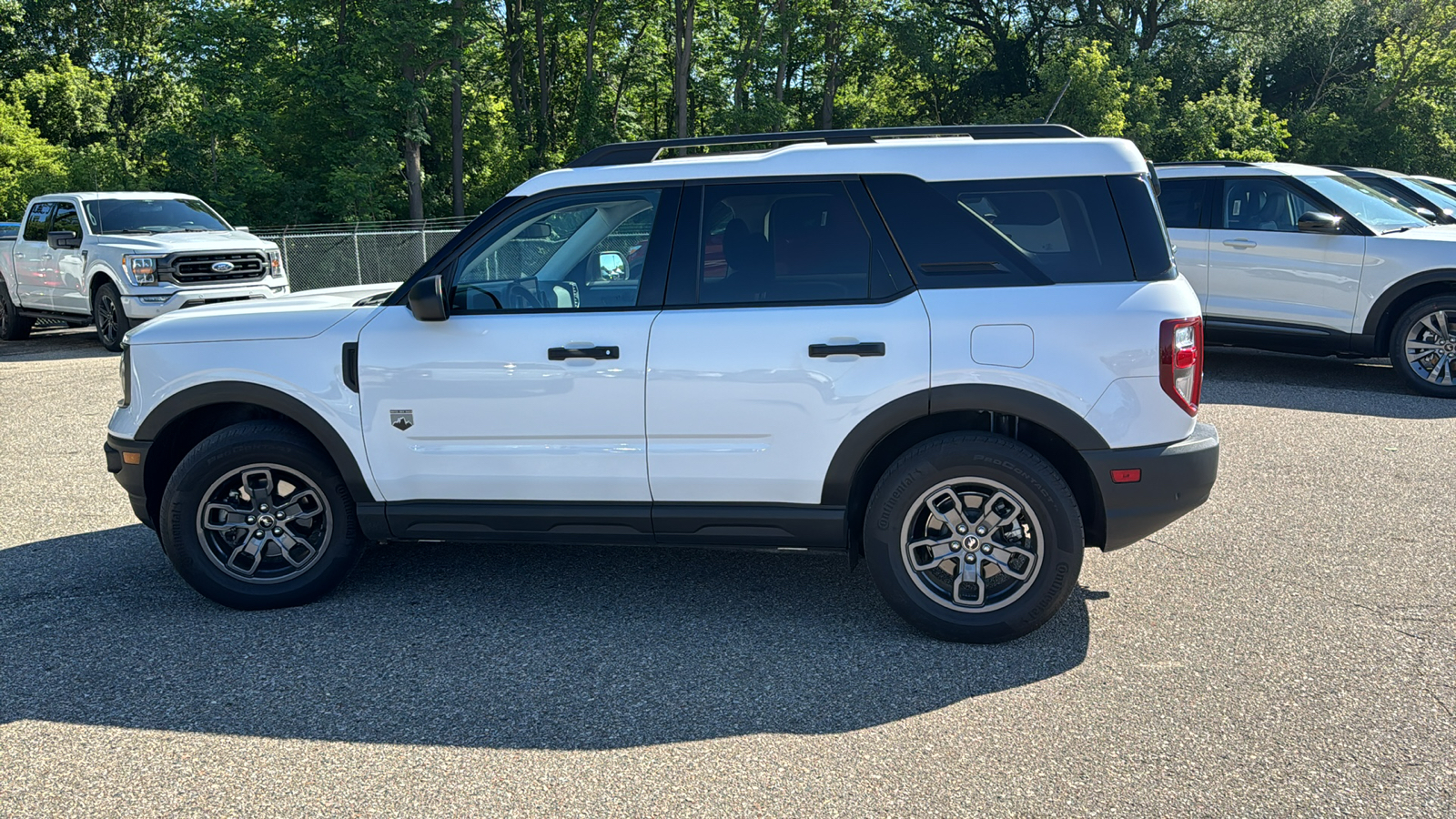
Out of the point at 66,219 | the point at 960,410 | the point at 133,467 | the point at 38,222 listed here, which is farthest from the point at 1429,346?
the point at 38,222

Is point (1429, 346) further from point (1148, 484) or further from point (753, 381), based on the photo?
point (753, 381)

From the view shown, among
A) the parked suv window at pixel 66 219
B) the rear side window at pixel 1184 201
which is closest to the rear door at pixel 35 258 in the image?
the parked suv window at pixel 66 219

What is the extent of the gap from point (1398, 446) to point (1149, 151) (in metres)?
26.5

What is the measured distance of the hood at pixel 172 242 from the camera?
13734 millimetres

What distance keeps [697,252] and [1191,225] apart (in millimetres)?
7612

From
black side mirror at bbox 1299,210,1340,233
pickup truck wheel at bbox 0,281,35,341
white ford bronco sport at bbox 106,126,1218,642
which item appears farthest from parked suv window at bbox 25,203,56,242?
black side mirror at bbox 1299,210,1340,233

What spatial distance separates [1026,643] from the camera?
4.39m

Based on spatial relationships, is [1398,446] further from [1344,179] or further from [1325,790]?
[1325,790]

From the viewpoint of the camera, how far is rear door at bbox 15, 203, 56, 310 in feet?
Result: 48.9

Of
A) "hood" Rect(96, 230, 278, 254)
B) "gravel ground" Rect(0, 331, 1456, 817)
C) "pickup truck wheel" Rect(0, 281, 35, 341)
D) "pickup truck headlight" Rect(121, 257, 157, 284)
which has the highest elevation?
"hood" Rect(96, 230, 278, 254)

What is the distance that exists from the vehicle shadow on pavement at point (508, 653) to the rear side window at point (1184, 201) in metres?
6.79

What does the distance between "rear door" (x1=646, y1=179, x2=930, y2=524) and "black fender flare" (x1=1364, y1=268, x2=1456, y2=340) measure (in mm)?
7219

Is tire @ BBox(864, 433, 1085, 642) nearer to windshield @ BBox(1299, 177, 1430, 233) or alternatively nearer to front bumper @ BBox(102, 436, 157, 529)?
front bumper @ BBox(102, 436, 157, 529)

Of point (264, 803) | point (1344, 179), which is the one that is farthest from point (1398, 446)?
point (264, 803)
